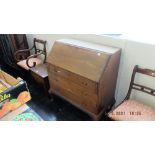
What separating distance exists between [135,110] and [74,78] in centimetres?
71

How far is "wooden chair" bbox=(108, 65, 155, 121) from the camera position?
1430 millimetres

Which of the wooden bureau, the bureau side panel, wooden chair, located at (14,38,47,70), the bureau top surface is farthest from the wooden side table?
the bureau side panel

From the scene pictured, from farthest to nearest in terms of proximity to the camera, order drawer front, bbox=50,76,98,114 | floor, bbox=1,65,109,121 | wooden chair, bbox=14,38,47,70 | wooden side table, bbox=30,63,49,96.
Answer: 1. wooden chair, bbox=14,38,47,70
2. wooden side table, bbox=30,63,49,96
3. floor, bbox=1,65,109,121
4. drawer front, bbox=50,76,98,114

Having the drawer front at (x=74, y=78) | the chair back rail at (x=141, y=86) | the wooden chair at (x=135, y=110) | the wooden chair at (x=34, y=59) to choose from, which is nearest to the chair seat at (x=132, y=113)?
the wooden chair at (x=135, y=110)

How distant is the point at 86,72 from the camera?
5.04 feet

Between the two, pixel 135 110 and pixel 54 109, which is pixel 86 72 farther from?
pixel 54 109

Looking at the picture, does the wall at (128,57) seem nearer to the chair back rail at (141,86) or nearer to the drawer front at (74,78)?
the chair back rail at (141,86)

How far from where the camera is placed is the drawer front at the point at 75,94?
1.67 metres

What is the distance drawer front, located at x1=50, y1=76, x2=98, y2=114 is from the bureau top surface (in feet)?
0.71

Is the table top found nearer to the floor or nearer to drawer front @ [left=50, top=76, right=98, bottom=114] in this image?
drawer front @ [left=50, top=76, right=98, bottom=114]
